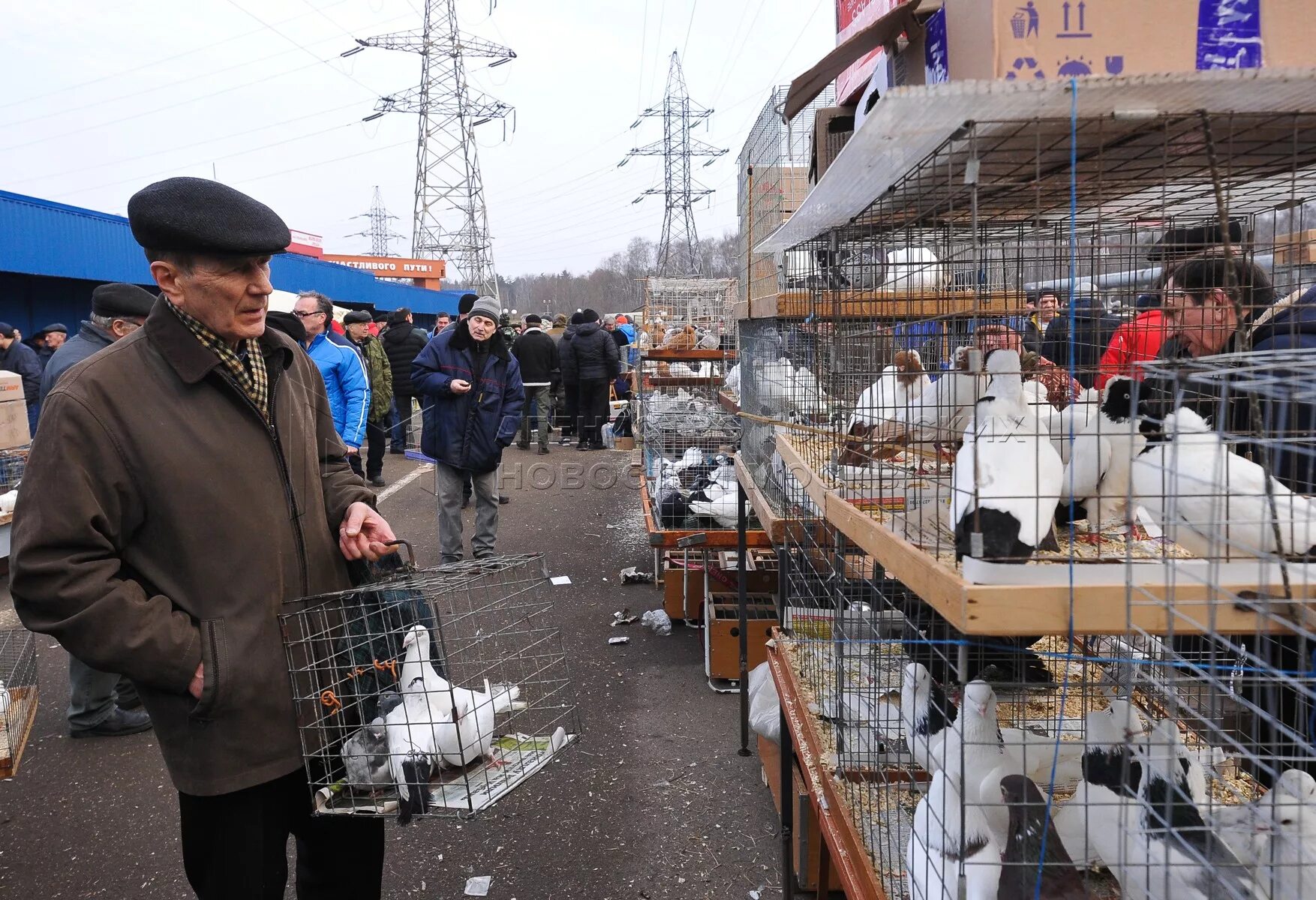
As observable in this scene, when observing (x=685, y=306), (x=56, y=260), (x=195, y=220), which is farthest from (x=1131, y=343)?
(x=56, y=260)

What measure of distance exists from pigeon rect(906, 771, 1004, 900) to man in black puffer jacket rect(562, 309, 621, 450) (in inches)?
421

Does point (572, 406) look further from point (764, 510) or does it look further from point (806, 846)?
point (806, 846)

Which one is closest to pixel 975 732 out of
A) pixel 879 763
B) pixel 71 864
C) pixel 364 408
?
pixel 879 763

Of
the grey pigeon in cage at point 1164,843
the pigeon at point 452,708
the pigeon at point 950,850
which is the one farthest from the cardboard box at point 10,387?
the grey pigeon in cage at point 1164,843

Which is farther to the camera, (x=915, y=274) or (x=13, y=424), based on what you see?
(x=13, y=424)

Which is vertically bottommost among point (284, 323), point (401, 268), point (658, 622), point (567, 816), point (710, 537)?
point (567, 816)

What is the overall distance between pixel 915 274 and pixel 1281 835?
1519 millimetres

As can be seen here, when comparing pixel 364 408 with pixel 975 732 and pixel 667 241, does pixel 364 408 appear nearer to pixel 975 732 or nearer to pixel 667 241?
pixel 975 732

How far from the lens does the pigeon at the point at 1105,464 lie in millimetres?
1454

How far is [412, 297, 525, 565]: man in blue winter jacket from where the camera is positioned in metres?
5.85

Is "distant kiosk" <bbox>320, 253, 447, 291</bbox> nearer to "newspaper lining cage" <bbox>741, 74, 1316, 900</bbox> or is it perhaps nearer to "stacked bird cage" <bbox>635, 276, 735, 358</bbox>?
"stacked bird cage" <bbox>635, 276, 735, 358</bbox>

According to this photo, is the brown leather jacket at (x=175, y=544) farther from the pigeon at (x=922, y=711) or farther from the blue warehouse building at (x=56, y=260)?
the blue warehouse building at (x=56, y=260)

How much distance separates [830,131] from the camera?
96.6 inches

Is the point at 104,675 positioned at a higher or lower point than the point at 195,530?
lower
